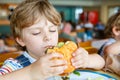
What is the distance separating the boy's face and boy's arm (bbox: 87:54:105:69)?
15 centimetres

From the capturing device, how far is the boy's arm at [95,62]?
0.90m

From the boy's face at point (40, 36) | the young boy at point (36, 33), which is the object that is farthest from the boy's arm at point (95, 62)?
the boy's face at point (40, 36)

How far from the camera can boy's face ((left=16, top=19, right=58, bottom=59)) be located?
32.0 inches

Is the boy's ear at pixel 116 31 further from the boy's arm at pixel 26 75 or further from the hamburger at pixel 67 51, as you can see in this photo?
the boy's arm at pixel 26 75

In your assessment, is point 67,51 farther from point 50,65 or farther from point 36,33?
point 36,33

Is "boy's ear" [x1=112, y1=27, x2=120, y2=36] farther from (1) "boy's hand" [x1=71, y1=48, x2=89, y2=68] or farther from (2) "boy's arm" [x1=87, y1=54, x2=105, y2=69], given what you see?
(1) "boy's hand" [x1=71, y1=48, x2=89, y2=68]

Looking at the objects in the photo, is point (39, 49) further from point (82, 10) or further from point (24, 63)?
point (82, 10)

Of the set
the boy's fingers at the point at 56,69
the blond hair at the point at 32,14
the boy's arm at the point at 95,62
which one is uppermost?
the blond hair at the point at 32,14

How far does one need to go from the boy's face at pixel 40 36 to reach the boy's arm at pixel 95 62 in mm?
147

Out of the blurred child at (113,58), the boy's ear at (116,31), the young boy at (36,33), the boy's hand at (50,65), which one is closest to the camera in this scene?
the boy's hand at (50,65)

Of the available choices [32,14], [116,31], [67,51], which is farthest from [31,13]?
[116,31]

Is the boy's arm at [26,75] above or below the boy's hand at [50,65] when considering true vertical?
below

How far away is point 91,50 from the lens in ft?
4.95

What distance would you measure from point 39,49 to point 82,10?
7.97 metres
